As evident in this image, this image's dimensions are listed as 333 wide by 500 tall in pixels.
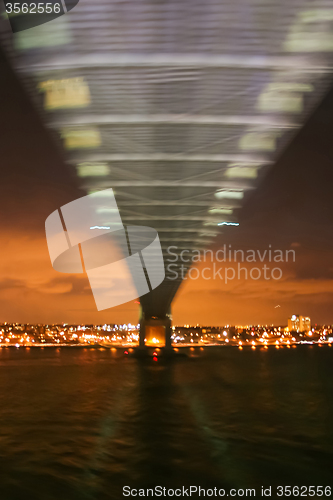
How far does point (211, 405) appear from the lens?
1891cm

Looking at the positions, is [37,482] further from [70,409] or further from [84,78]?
[70,409]

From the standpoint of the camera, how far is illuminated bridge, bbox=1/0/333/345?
15.7 ft

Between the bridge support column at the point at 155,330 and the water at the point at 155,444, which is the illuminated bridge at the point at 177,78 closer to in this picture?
the water at the point at 155,444

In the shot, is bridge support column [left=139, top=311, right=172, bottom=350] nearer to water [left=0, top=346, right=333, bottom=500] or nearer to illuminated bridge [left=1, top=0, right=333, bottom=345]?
water [left=0, top=346, right=333, bottom=500]

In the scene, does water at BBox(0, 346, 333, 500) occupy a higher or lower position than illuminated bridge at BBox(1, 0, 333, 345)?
lower

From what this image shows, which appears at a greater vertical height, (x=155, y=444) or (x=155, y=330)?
(x=155, y=330)

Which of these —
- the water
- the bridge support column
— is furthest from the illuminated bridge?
the bridge support column

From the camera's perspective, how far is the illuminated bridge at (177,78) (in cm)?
479

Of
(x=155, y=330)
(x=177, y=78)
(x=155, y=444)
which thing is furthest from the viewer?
(x=155, y=330)

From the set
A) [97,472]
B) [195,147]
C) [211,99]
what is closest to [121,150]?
[195,147]

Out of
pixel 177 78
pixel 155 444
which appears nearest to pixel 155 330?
pixel 155 444

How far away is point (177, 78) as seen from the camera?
5863mm

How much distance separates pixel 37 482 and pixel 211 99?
22.6ft

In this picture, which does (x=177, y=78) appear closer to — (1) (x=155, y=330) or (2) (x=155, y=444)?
(2) (x=155, y=444)
